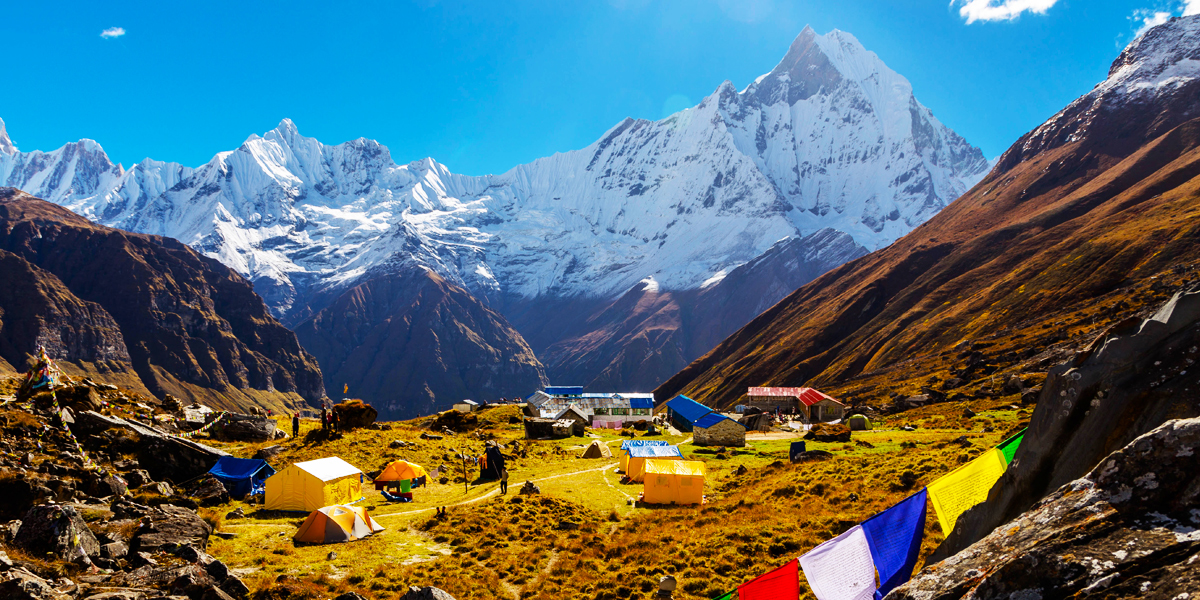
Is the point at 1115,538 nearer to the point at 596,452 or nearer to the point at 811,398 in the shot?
the point at 596,452

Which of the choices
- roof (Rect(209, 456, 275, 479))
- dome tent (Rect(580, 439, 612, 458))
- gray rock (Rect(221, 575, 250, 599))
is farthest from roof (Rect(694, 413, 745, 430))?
gray rock (Rect(221, 575, 250, 599))

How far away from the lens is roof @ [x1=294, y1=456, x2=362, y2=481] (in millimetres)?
31344

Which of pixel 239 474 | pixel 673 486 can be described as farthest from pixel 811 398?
pixel 239 474

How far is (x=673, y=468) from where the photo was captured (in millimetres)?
33688

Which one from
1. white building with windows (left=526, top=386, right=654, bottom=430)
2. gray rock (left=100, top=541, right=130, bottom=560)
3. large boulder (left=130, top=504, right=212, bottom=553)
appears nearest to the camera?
gray rock (left=100, top=541, right=130, bottom=560)

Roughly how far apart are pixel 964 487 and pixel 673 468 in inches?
929

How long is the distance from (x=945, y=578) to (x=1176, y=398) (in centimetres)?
344

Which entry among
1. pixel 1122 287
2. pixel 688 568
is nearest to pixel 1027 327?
pixel 1122 287

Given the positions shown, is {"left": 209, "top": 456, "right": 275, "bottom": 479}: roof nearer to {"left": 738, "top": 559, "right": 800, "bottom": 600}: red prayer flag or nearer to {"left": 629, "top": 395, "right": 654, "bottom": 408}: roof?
{"left": 738, "top": 559, "right": 800, "bottom": 600}: red prayer flag

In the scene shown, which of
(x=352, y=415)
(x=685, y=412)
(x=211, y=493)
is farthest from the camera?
(x=685, y=412)

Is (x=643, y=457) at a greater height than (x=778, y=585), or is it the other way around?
(x=643, y=457)

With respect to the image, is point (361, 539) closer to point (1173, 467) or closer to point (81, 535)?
point (81, 535)

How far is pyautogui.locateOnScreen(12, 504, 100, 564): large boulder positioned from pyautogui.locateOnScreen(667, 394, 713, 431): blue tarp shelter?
6529cm

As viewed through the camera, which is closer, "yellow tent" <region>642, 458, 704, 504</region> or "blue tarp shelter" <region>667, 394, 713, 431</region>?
"yellow tent" <region>642, 458, 704, 504</region>
